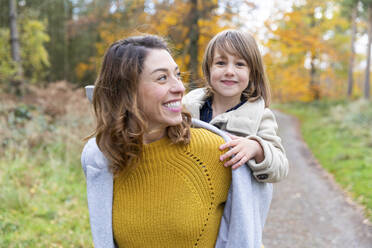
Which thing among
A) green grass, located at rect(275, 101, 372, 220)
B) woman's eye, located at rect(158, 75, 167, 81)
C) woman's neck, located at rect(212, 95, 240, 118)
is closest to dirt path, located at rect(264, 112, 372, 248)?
green grass, located at rect(275, 101, 372, 220)

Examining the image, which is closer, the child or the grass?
the child

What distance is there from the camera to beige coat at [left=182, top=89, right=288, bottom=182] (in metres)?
1.55

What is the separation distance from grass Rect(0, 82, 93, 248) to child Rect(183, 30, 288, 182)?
2.65m

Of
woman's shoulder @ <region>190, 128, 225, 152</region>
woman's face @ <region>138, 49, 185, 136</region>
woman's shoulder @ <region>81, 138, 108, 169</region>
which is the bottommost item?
woman's shoulder @ <region>81, 138, 108, 169</region>

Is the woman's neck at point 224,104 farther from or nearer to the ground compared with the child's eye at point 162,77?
nearer to the ground

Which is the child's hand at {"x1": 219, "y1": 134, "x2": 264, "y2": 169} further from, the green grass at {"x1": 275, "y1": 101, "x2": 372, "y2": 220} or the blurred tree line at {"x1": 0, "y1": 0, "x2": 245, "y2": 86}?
the green grass at {"x1": 275, "y1": 101, "x2": 372, "y2": 220}

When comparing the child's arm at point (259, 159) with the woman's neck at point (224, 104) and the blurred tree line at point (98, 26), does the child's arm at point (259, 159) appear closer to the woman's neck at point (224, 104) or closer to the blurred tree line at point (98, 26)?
the woman's neck at point (224, 104)

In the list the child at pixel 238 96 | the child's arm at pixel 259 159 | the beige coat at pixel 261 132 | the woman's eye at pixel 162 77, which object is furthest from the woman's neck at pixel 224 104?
the woman's eye at pixel 162 77

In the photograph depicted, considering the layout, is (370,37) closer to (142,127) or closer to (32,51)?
(32,51)

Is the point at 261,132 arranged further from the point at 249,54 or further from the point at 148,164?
the point at 148,164

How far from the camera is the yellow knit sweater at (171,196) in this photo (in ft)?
4.92

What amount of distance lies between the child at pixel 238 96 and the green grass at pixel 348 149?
398 centimetres

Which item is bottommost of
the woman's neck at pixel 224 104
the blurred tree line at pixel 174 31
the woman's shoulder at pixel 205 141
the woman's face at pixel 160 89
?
the woman's shoulder at pixel 205 141

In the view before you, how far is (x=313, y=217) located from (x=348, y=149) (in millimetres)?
4080
